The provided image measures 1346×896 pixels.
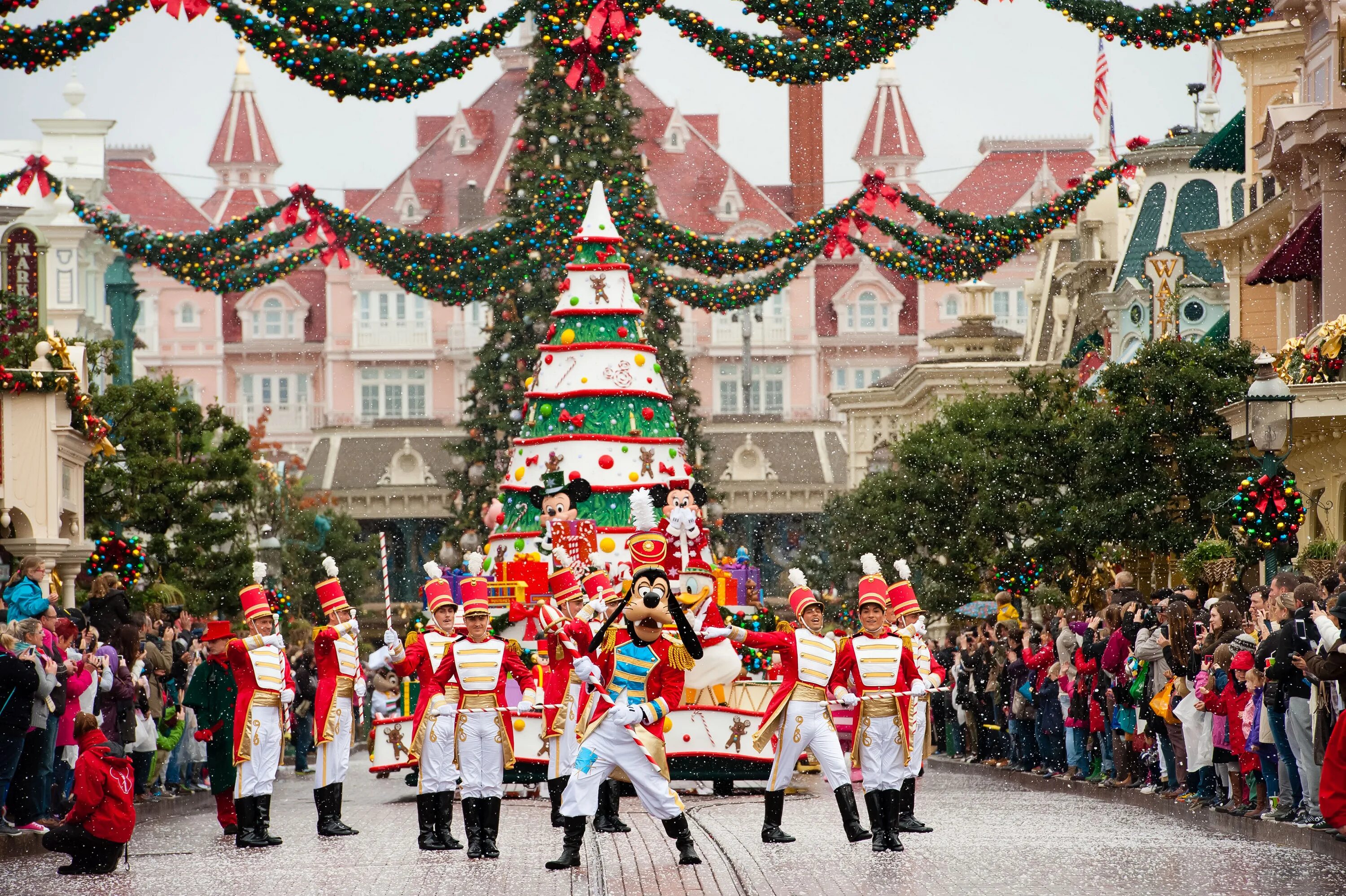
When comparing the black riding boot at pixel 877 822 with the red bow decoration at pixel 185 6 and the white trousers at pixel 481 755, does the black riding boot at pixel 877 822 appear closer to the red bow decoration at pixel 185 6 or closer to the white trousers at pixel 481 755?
the white trousers at pixel 481 755

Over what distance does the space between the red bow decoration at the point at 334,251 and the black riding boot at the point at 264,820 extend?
33.4 ft

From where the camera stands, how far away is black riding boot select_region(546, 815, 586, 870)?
46.5 ft

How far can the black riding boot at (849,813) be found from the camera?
50.2 ft

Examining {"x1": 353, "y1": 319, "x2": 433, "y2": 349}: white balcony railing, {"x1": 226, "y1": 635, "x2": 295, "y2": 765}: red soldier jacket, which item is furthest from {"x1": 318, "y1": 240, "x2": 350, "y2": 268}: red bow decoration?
{"x1": 353, "y1": 319, "x2": 433, "y2": 349}: white balcony railing

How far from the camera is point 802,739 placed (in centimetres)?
1570

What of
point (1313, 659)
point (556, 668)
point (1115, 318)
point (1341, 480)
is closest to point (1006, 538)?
point (1115, 318)

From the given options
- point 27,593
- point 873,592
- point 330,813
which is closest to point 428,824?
point 330,813

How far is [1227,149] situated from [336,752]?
932 inches

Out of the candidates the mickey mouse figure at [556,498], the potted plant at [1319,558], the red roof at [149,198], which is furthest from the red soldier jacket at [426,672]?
the red roof at [149,198]

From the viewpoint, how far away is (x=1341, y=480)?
1041 inches

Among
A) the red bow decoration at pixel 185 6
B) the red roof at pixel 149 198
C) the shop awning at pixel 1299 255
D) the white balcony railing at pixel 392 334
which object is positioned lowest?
the shop awning at pixel 1299 255

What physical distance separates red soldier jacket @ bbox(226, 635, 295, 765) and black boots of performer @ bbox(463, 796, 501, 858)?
1997mm

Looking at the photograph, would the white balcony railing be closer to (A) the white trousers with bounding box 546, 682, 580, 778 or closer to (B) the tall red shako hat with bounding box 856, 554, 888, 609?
(A) the white trousers with bounding box 546, 682, 580, 778

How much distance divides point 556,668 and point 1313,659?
5904 mm
